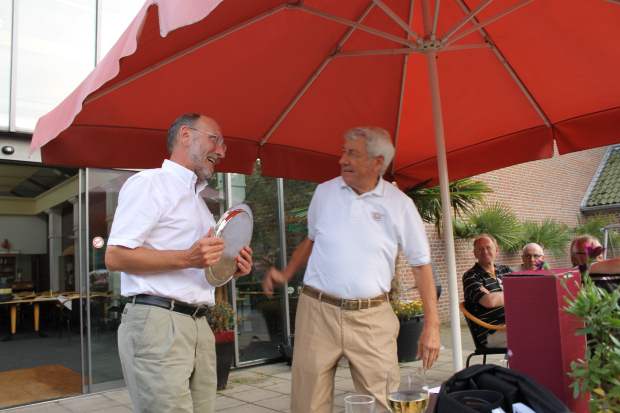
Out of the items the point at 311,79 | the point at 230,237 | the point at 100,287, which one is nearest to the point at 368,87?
the point at 311,79

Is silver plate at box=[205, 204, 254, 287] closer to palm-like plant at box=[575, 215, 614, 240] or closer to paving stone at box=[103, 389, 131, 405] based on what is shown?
paving stone at box=[103, 389, 131, 405]

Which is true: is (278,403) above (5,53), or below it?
below

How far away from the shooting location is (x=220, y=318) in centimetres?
580

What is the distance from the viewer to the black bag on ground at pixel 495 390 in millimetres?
1197

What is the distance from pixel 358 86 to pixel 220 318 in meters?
3.34

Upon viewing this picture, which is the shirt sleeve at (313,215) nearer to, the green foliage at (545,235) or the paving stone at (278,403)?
the paving stone at (278,403)

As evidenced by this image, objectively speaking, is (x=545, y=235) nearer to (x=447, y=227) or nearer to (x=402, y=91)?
(x=402, y=91)

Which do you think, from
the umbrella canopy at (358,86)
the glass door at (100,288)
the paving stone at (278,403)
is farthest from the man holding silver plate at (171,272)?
the glass door at (100,288)

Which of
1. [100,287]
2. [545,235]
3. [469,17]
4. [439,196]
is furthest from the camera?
[545,235]

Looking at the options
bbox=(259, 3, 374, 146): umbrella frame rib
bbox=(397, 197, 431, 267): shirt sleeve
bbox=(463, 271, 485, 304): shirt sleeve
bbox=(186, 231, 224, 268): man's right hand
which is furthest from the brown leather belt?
bbox=(463, 271, 485, 304): shirt sleeve

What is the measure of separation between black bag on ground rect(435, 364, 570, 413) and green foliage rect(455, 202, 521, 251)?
9138 millimetres

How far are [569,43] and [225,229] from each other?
2.26 m

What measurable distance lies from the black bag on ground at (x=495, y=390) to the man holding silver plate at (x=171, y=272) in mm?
957

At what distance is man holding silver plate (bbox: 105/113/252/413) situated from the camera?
1.93m
